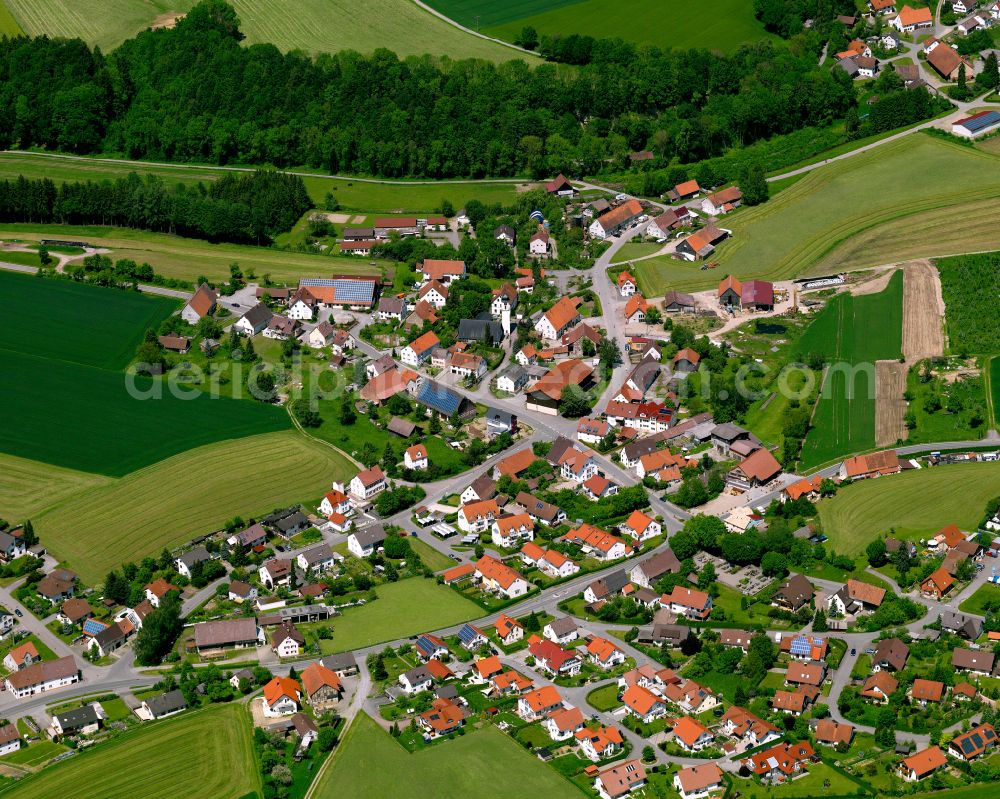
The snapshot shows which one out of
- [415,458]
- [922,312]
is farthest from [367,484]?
[922,312]

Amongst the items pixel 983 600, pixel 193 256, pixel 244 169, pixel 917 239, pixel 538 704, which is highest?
pixel 244 169

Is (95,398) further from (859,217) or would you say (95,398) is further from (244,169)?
(859,217)


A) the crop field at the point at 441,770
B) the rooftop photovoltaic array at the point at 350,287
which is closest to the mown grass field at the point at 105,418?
the rooftop photovoltaic array at the point at 350,287

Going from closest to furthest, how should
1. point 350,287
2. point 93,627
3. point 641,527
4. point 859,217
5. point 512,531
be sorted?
point 93,627 < point 641,527 < point 512,531 < point 350,287 < point 859,217

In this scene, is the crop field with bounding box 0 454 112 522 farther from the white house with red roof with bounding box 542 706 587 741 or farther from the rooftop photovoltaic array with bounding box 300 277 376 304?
the white house with red roof with bounding box 542 706 587 741

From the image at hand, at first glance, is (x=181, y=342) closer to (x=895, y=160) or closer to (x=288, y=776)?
(x=288, y=776)

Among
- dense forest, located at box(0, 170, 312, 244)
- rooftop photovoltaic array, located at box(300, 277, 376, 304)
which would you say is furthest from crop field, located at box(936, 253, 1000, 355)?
dense forest, located at box(0, 170, 312, 244)
